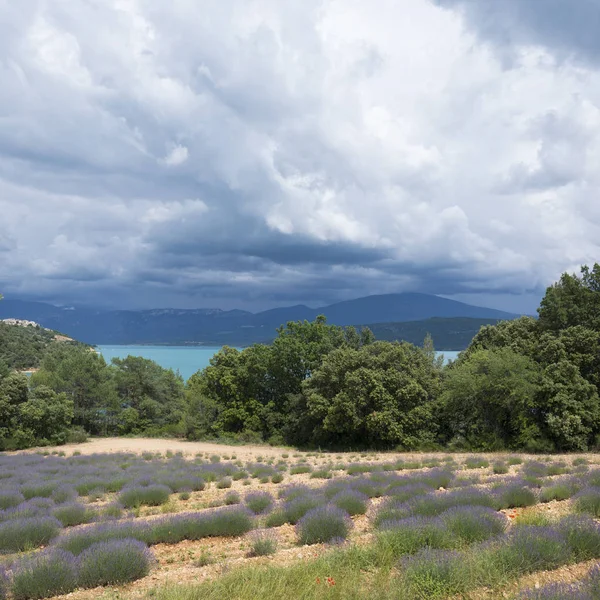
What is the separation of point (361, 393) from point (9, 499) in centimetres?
2576

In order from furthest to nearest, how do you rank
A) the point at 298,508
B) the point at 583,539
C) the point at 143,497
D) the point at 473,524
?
the point at 143,497, the point at 298,508, the point at 473,524, the point at 583,539

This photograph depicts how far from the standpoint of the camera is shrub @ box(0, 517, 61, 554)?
29.5 ft

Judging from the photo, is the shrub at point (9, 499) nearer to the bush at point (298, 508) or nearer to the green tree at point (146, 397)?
the bush at point (298, 508)

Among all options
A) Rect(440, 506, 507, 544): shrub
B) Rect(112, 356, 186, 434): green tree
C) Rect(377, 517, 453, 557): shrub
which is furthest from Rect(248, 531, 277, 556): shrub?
Rect(112, 356, 186, 434): green tree

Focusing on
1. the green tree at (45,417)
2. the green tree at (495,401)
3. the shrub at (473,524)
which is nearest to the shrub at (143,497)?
the shrub at (473,524)

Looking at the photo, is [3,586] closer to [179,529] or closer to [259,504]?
[179,529]

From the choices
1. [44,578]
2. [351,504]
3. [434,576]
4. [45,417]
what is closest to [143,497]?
[351,504]

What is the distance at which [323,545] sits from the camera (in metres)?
7.73

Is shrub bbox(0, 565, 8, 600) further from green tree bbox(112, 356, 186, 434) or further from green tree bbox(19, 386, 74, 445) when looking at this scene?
green tree bbox(112, 356, 186, 434)

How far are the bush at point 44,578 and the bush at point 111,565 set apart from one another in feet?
0.50

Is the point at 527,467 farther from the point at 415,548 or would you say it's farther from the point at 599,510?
the point at 415,548

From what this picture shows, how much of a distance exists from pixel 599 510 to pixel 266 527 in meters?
6.38

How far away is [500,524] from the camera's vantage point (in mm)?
7305

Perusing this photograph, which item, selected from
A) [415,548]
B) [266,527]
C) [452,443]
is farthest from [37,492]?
[452,443]
